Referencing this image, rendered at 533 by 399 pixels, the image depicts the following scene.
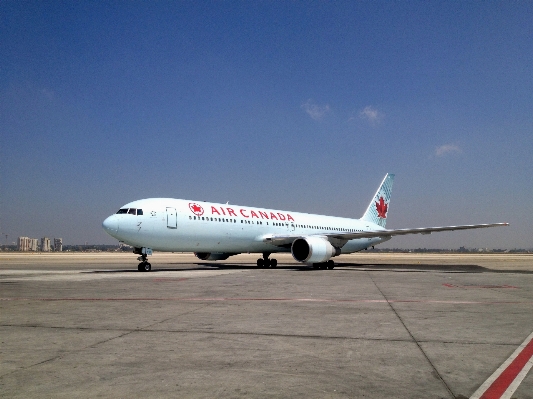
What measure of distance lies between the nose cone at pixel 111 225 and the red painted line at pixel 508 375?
62.8 ft

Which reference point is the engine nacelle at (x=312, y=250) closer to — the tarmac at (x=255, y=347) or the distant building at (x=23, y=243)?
the tarmac at (x=255, y=347)

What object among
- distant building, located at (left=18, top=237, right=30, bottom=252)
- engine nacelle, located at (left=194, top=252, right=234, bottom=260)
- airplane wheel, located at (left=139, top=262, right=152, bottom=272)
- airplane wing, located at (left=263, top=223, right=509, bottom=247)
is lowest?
airplane wheel, located at (left=139, top=262, right=152, bottom=272)

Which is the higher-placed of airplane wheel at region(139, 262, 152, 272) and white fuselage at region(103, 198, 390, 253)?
white fuselage at region(103, 198, 390, 253)

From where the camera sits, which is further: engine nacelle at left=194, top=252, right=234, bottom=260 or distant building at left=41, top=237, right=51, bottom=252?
distant building at left=41, top=237, right=51, bottom=252

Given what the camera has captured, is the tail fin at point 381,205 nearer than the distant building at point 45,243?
Yes

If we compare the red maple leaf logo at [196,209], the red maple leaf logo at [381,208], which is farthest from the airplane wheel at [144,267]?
the red maple leaf logo at [381,208]

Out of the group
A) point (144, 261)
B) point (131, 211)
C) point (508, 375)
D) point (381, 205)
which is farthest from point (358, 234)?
point (508, 375)

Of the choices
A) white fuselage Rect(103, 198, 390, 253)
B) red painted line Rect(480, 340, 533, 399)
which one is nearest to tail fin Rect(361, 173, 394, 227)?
white fuselage Rect(103, 198, 390, 253)

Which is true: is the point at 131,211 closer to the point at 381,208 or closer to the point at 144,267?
the point at 144,267

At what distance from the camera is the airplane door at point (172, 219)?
2289 cm

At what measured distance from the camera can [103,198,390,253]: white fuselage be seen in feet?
71.3

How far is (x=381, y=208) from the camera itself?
139 feet

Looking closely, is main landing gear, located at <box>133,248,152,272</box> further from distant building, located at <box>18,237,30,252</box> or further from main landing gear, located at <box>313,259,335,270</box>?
distant building, located at <box>18,237,30,252</box>

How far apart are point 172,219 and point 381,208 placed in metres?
25.6
